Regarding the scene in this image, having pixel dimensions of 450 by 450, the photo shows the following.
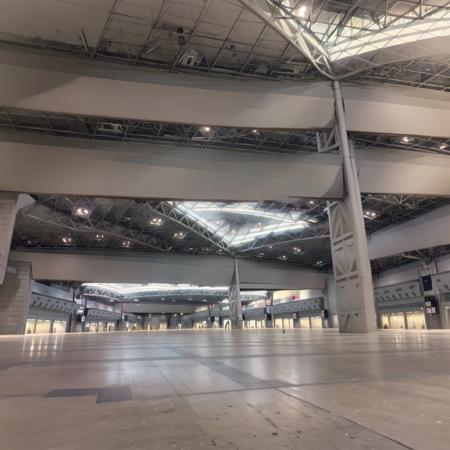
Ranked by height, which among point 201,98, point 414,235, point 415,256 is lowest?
point 415,256

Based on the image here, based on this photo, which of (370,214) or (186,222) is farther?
(186,222)

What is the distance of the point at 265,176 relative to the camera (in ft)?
72.5

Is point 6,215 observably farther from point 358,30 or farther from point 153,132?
point 358,30

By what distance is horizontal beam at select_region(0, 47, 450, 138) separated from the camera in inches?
706

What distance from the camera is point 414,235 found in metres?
36.6

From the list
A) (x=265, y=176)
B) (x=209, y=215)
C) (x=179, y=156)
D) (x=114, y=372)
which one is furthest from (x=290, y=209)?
(x=114, y=372)

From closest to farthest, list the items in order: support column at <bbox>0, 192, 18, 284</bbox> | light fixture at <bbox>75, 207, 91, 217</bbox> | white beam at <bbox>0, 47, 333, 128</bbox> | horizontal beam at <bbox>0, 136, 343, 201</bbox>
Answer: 1. white beam at <bbox>0, 47, 333, 128</bbox>
2. horizontal beam at <bbox>0, 136, 343, 201</bbox>
3. support column at <bbox>0, 192, 18, 284</bbox>
4. light fixture at <bbox>75, 207, 91, 217</bbox>

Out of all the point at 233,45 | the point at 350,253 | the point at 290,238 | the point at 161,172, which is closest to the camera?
the point at 233,45

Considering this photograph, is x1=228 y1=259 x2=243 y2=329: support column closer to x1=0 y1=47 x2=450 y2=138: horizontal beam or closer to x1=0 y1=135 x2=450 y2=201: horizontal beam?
x1=0 y1=135 x2=450 y2=201: horizontal beam

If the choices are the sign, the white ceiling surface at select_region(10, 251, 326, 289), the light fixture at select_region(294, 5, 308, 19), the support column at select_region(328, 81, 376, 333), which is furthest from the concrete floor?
the sign

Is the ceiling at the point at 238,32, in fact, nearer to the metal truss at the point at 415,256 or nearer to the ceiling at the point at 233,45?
the ceiling at the point at 233,45

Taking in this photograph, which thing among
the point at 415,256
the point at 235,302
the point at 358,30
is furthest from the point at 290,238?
the point at 358,30

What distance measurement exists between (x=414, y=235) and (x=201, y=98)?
2867 centimetres

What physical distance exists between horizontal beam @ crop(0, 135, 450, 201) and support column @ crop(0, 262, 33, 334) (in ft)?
61.3
